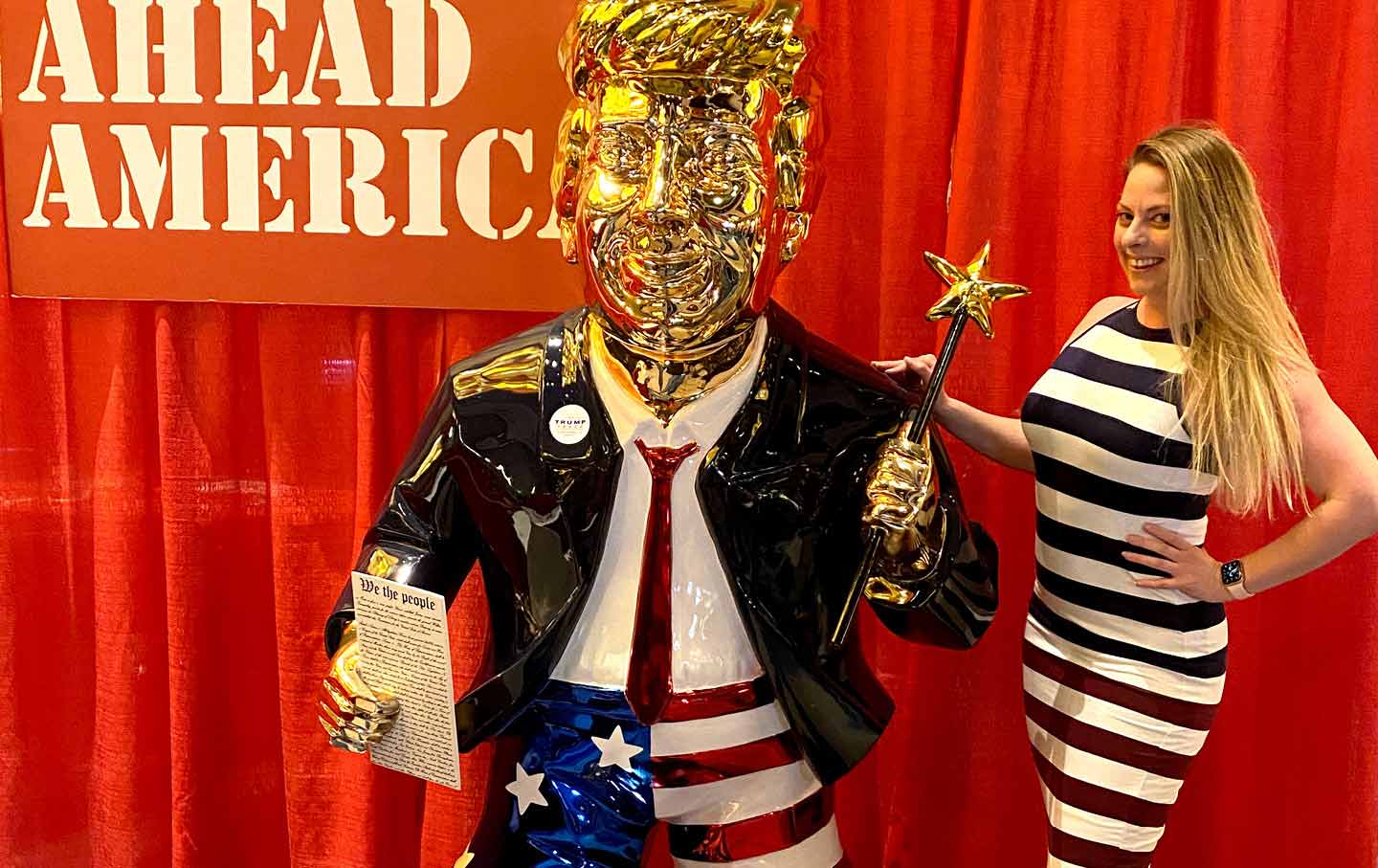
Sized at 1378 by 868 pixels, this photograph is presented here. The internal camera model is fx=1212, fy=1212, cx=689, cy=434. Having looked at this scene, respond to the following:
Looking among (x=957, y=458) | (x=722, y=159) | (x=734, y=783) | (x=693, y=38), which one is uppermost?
(x=693, y=38)

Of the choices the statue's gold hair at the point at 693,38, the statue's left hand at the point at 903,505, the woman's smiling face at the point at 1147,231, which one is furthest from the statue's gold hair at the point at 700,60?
the woman's smiling face at the point at 1147,231

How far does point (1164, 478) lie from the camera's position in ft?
4.03

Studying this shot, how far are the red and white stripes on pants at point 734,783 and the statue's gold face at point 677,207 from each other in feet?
1.19

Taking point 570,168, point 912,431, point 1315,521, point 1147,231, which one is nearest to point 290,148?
point 570,168

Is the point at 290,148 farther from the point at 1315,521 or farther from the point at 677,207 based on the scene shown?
the point at 1315,521

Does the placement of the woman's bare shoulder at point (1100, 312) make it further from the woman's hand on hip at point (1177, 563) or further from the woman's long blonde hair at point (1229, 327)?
the woman's hand on hip at point (1177, 563)

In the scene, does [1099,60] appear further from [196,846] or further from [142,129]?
[196,846]

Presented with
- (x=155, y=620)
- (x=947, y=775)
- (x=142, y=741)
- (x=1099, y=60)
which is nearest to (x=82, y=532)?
(x=155, y=620)

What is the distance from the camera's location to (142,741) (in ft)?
6.05

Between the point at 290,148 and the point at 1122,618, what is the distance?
121 cm

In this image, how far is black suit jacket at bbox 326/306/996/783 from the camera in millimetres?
1177

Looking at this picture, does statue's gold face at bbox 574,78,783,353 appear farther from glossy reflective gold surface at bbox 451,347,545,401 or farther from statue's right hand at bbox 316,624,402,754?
statue's right hand at bbox 316,624,402,754

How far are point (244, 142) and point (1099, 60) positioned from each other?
3.71 feet

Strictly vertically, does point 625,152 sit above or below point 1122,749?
above
